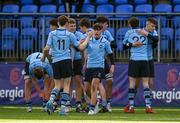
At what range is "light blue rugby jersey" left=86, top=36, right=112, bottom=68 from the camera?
1873cm

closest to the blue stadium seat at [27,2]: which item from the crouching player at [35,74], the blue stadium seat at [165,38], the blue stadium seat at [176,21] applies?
the blue stadium seat at [165,38]

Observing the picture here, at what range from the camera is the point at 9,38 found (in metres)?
24.7

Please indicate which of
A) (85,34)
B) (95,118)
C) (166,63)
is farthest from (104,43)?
(166,63)

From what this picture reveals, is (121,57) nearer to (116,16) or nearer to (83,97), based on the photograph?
(116,16)

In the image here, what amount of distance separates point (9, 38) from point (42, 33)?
1135 millimetres

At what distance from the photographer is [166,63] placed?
23344 millimetres

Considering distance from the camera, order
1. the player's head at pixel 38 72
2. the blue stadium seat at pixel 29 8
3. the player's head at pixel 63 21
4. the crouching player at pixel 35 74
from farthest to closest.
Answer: the blue stadium seat at pixel 29 8
the crouching player at pixel 35 74
the player's head at pixel 38 72
the player's head at pixel 63 21

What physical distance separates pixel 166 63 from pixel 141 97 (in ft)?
4.34

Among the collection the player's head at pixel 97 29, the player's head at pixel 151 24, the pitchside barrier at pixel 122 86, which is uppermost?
the player's head at pixel 151 24

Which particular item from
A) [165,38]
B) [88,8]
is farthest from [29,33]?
[165,38]

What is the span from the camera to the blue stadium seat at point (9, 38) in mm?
24609

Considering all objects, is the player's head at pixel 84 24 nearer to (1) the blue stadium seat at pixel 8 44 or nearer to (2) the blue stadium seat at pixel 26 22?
(2) the blue stadium seat at pixel 26 22

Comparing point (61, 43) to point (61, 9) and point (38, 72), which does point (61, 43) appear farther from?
point (61, 9)

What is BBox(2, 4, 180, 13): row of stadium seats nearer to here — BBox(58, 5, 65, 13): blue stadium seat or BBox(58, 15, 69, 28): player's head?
BBox(58, 5, 65, 13): blue stadium seat
